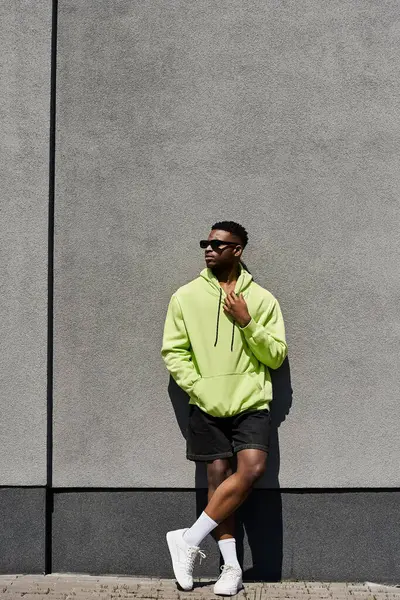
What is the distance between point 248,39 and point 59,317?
85.6 inches

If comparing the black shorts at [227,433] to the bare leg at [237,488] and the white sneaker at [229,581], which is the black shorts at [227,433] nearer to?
the bare leg at [237,488]

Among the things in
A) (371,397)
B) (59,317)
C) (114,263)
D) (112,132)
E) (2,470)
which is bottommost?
(2,470)

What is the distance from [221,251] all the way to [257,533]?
1799 mm

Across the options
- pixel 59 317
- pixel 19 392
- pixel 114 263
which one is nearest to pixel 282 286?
pixel 114 263

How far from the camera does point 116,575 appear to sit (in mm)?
5562

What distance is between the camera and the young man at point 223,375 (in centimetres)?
519

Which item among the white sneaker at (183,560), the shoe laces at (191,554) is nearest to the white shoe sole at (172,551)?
the white sneaker at (183,560)

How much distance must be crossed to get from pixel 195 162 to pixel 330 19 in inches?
50.2

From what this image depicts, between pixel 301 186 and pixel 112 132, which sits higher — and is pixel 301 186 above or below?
below

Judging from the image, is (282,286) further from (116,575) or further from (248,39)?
(116,575)

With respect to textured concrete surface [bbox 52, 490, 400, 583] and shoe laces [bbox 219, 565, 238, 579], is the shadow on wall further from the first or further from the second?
shoe laces [bbox 219, 565, 238, 579]

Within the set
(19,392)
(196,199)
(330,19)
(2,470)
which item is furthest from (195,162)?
(2,470)

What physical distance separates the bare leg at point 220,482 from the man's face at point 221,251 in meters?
1.21

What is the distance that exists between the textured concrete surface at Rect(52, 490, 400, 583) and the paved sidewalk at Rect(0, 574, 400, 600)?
83 millimetres
